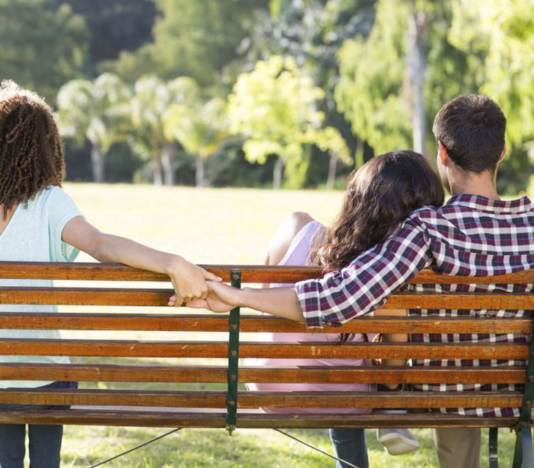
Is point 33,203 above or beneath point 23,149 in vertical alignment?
beneath

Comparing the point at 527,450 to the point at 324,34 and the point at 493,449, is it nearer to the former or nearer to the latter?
the point at 493,449

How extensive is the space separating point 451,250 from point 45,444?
133cm

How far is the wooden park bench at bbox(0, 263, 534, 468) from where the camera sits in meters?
2.34

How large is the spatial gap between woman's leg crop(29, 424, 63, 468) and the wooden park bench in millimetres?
171

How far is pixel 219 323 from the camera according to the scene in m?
2.38

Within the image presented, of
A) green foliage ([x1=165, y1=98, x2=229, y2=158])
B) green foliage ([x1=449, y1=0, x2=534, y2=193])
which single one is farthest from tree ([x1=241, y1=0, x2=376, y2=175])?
green foliage ([x1=449, y1=0, x2=534, y2=193])

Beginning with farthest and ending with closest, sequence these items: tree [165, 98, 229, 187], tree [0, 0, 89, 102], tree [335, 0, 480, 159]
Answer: tree [0, 0, 89, 102] < tree [165, 98, 229, 187] < tree [335, 0, 480, 159]

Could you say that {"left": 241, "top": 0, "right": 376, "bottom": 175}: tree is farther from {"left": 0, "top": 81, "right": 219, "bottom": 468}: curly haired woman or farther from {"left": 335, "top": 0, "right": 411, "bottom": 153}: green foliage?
{"left": 0, "top": 81, "right": 219, "bottom": 468}: curly haired woman

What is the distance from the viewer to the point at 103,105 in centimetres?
4522

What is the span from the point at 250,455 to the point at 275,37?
4328 cm

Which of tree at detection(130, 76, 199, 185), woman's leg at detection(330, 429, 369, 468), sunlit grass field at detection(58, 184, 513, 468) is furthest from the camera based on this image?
tree at detection(130, 76, 199, 185)

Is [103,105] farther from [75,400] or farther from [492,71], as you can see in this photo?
[75,400]

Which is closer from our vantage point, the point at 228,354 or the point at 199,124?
the point at 228,354

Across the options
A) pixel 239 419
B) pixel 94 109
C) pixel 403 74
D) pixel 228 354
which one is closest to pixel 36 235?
pixel 228 354
